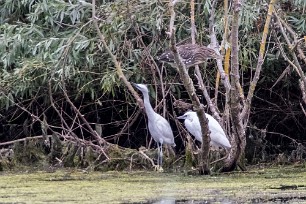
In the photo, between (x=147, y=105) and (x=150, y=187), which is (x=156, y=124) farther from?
(x=150, y=187)

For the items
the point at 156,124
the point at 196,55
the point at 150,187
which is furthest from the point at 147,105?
the point at 150,187

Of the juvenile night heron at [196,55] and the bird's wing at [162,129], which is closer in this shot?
the juvenile night heron at [196,55]

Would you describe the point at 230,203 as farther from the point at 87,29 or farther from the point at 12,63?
the point at 12,63

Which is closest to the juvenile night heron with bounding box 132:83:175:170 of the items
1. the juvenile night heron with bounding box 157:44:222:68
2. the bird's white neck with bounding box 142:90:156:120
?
the bird's white neck with bounding box 142:90:156:120

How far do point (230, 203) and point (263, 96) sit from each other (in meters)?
4.27

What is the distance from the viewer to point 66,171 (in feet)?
23.9

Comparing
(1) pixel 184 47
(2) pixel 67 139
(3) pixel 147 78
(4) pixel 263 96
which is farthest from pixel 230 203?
(4) pixel 263 96

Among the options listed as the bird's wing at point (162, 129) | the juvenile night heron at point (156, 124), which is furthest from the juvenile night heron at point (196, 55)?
the bird's wing at point (162, 129)

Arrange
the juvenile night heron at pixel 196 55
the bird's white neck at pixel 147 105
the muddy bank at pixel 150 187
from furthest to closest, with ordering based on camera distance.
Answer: the bird's white neck at pixel 147 105 → the juvenile night heron at pixel 196 55 → the muddy bank at pixel 150 187

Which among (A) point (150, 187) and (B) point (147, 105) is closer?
(A) point (150, 187)

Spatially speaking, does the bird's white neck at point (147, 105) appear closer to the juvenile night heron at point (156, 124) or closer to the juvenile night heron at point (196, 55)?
the juvenile night heron at point (156, 124)

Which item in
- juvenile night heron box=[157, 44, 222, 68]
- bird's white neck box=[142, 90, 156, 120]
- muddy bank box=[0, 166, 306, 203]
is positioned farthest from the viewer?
bird's white neck box=[142, 90, 156, 120]

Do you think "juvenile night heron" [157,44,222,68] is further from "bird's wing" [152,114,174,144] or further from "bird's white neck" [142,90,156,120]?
"bird's wing" [152,114,174,144]

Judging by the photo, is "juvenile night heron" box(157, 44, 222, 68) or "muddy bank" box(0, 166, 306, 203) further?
"juvenile night heron" box(157, 44, 222, 68)
